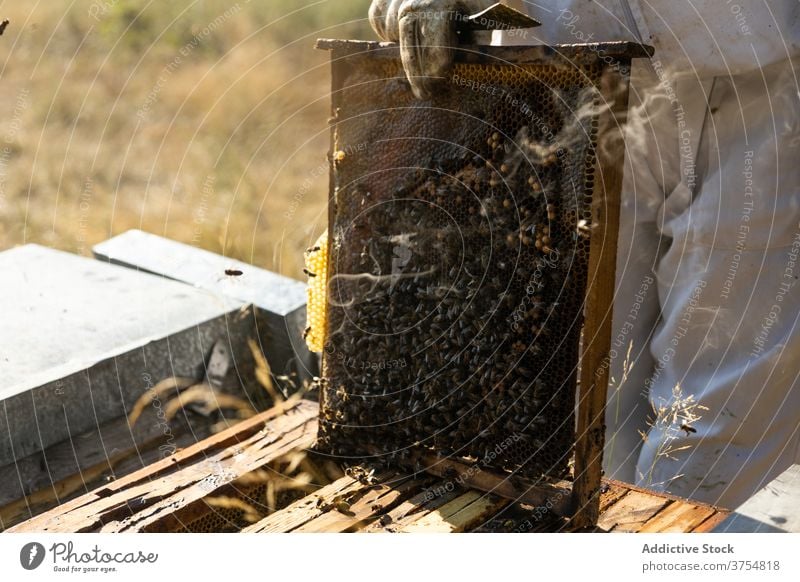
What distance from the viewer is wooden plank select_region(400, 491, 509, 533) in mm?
2477

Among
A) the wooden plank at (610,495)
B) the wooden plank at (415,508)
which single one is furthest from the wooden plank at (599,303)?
the wooden plank at (415,508)

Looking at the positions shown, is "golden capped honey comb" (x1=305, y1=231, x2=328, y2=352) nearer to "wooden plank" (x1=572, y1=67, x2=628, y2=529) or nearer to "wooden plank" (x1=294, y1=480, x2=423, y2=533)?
"wooden plank" (x1=294, y1=480, x2=423, y2=533)

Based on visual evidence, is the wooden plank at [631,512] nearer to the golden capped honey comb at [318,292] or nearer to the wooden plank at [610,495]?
the wooden plank at [610,495]

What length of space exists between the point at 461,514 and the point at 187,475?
2.93ft

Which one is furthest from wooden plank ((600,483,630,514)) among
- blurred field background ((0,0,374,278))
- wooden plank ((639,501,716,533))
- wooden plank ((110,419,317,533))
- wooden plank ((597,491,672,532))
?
blurred field background ((0,0,374,278))

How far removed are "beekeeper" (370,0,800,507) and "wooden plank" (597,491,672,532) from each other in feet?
1.37

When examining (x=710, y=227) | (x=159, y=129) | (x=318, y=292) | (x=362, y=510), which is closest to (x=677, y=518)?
(x=362, y=510)

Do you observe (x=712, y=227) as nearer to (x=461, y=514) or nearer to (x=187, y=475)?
(x=461, y=514)

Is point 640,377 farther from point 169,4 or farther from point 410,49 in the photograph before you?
point 169,4

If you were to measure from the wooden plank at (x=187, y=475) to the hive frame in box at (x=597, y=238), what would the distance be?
971mm

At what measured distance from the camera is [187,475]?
2854mm

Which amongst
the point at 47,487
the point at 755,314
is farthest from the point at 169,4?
the point at 755,314

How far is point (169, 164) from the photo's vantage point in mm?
7480
